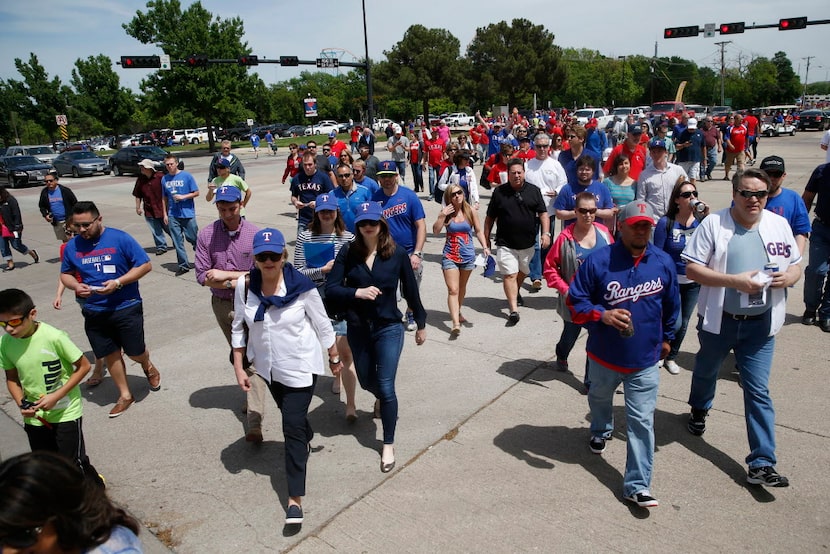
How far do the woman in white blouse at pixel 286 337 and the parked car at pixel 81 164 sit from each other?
98.2ft

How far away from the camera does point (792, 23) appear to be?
28953 millimetres

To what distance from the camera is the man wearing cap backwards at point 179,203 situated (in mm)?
9766

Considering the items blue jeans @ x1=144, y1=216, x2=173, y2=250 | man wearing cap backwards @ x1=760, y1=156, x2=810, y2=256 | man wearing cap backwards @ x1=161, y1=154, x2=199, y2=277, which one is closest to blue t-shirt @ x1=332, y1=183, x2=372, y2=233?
man wearing cap backwards @ x1=760, y1=156, x2=810, y2=256

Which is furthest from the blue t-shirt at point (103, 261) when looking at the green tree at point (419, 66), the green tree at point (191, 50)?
the green tree at point (419, 66)

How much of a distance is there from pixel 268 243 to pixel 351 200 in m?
3.21

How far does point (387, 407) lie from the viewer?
4031mm

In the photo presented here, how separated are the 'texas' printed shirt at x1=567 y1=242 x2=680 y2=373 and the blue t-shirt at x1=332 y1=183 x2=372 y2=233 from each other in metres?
3.42

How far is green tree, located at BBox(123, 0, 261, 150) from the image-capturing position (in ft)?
135

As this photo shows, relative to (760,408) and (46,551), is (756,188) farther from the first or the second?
(46,551)

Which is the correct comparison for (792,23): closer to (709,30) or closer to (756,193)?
(709,30)

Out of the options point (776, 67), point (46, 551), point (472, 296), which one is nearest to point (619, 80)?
point (776, 67)

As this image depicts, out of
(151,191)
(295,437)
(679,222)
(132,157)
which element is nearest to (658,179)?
(679,222)

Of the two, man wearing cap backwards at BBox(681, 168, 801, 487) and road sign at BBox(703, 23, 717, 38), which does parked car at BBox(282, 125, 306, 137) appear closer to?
road sign at BBox(703, 23, 717, 38)

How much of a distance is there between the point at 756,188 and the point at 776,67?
128m
